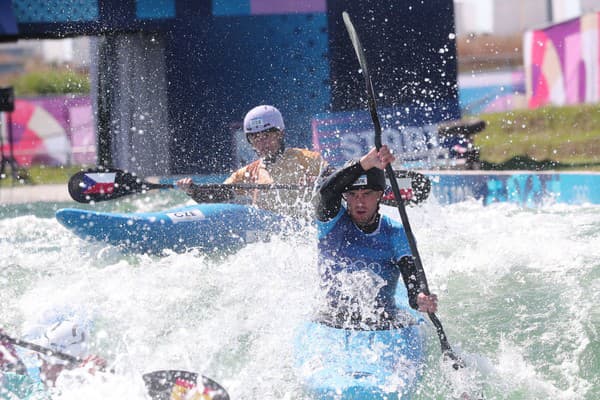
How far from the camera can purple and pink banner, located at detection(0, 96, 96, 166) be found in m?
16.9

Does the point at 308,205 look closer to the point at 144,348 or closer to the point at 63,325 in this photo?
the point at 144,348

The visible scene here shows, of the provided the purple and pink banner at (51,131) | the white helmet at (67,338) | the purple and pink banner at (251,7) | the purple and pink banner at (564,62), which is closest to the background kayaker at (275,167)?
the white helmet at (67,338)

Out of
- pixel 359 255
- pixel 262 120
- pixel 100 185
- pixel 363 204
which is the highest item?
pixel 262 120

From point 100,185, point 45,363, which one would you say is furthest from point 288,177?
point 45,363

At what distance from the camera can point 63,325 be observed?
4.39m

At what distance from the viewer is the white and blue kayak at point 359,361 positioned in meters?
4.07

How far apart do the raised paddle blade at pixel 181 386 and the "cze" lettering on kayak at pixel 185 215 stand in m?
3.51

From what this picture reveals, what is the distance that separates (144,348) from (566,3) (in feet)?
51.1

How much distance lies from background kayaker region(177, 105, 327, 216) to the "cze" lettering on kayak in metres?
0.16

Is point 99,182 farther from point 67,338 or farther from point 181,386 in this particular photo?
point 181,386

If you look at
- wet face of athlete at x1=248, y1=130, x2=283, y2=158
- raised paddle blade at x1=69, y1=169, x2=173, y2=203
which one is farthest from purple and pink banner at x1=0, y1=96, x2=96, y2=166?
wet face of athlete at x1=248, y1=130, x2=283, y2=158

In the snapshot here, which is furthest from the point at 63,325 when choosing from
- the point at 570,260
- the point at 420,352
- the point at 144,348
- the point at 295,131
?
the point at 295,131

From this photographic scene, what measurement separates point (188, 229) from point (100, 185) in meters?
0.86

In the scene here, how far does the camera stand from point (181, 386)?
158 inches
